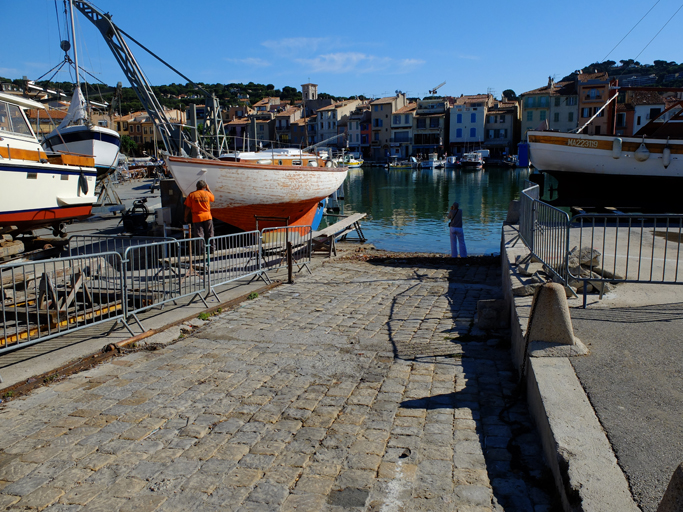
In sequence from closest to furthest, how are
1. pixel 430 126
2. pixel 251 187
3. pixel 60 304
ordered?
pixel 60 304
pixel 251 187
pixel 430 126

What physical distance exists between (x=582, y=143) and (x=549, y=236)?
1632 cm

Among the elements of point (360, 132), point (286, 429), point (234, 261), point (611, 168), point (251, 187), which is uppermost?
point (360, 132)

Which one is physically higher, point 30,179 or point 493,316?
point 30,179

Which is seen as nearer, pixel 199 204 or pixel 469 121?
pixel 199 204

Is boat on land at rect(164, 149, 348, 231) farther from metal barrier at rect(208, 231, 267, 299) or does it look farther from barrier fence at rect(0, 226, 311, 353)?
barrier fence at rect(0, 226, 311, 353)

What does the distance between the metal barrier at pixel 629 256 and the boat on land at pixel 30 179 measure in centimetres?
1230

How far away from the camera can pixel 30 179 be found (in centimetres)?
1305

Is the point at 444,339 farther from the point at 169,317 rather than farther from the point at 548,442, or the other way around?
the point at 169,317

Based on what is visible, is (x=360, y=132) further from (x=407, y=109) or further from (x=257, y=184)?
(x=257, y=184)

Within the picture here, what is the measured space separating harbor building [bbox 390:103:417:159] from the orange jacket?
95056 mm

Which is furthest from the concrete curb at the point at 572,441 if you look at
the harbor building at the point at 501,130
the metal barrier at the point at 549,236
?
the harbor building at the point at 501,130

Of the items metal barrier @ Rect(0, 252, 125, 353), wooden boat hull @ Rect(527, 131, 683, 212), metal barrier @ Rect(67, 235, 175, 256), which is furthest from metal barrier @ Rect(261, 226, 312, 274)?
wooden boat hull @ Rect(527, 131, 683, 212)

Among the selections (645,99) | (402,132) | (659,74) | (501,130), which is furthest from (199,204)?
(659,74)

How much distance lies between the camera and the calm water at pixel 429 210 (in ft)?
82.9
